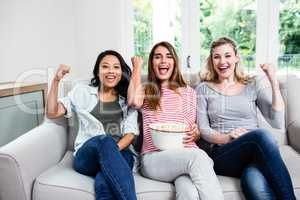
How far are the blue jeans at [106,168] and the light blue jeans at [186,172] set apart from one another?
0.40 feet

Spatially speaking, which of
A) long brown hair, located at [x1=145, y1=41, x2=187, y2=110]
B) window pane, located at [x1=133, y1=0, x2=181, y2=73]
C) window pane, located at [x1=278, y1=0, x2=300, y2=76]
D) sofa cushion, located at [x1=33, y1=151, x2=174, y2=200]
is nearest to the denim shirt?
long brown hair, located at [x1=145, y1=41, x2=187, y2=110]

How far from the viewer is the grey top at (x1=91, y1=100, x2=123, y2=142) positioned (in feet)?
5.25

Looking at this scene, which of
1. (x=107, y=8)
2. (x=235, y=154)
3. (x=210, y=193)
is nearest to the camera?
(x=210, y=193)

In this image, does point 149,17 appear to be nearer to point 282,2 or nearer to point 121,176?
point 282,2

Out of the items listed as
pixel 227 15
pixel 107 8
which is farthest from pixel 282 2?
pixel 107 8

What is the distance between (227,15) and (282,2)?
18.3 inches

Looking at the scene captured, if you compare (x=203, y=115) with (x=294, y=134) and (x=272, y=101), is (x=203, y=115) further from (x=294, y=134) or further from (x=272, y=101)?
(x=294, y=134)

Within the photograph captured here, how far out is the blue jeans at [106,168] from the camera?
122cm

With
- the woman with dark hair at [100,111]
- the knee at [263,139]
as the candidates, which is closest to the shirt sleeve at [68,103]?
the woman with dark hair at [100,111]

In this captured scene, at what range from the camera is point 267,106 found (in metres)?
1.61

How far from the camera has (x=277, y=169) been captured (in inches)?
48.9

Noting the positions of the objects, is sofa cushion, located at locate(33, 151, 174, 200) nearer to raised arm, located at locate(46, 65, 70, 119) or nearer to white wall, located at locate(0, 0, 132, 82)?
raised arm, located at locate(46, 65, 70, 119)

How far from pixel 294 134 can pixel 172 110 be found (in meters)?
0.71

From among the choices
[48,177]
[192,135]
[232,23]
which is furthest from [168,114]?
[232,23]
